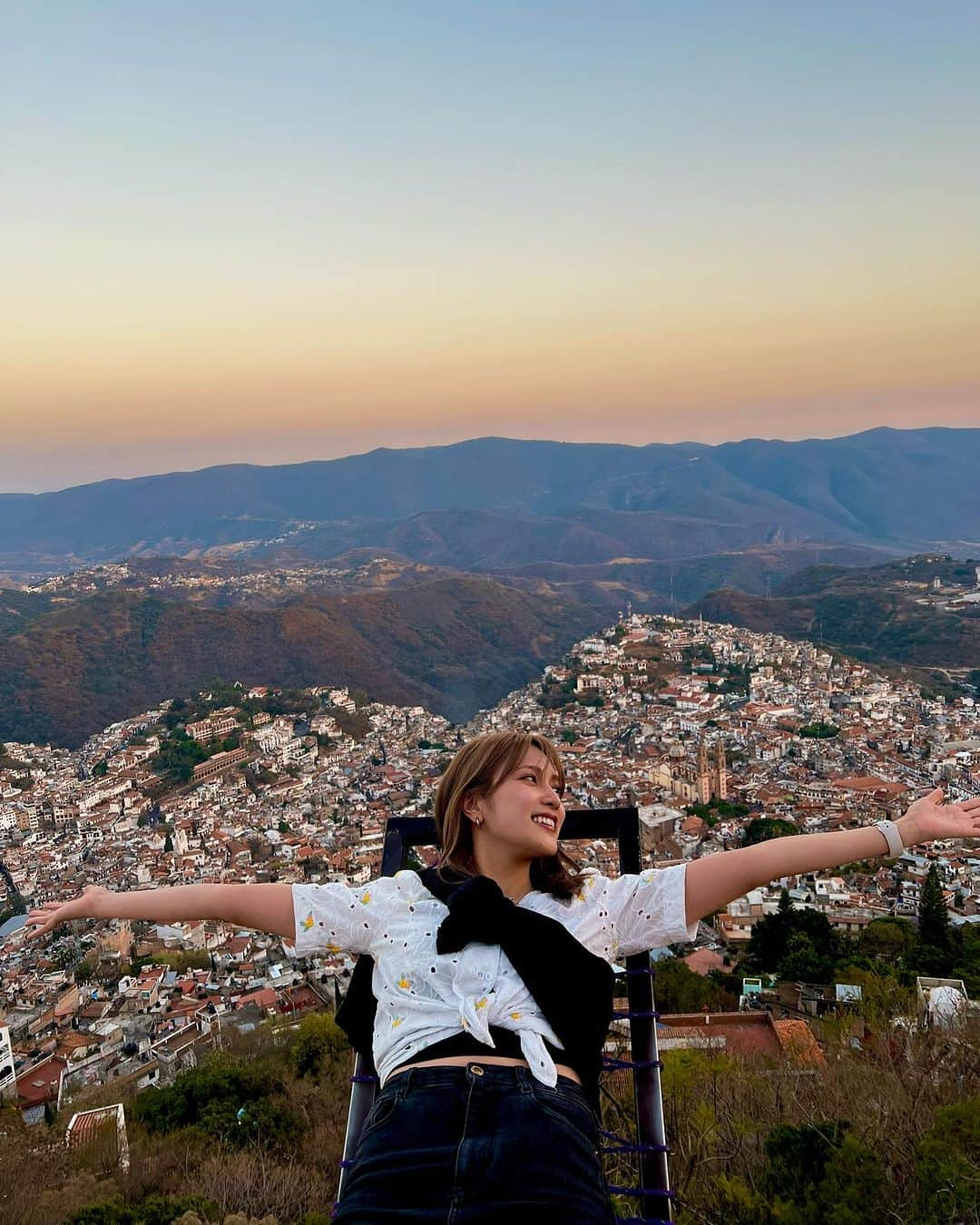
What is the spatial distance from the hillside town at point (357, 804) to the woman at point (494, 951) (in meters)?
2.31

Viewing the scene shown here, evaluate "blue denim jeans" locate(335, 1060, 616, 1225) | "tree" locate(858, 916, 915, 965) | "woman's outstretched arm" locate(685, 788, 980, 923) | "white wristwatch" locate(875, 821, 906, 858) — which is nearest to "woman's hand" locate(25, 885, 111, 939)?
"blue denim jeans" locate(335, 1060, 616, 1225)

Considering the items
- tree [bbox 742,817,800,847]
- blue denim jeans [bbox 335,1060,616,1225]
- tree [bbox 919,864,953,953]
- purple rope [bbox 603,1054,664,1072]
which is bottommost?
tree [bbox 742,817,800,847]

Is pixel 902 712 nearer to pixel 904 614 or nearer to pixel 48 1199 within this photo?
pixel 904 614

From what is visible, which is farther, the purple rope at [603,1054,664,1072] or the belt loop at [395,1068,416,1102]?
the purple rope at [603,1054,664,1072]

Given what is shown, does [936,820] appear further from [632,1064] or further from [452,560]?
[452,560]

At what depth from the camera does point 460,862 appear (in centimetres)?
155

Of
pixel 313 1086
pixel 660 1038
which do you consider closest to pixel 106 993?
pixel 313 1086

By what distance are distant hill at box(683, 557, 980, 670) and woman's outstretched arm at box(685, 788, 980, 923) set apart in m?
33.6

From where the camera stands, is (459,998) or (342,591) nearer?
(459,998)

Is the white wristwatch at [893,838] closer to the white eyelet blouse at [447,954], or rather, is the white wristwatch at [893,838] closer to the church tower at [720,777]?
the white eyelet blouse at [447,954]

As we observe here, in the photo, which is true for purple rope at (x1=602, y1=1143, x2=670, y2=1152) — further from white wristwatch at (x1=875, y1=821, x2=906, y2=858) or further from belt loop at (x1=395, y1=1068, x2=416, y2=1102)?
white wristwatch at (x1=875, y1=821, x2=906, y2=858)

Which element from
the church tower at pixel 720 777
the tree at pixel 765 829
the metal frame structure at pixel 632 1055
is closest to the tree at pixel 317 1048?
the metal frame structure at pixel 632 1055

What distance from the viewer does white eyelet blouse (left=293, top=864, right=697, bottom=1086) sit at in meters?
1.29

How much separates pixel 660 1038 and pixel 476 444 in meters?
165
